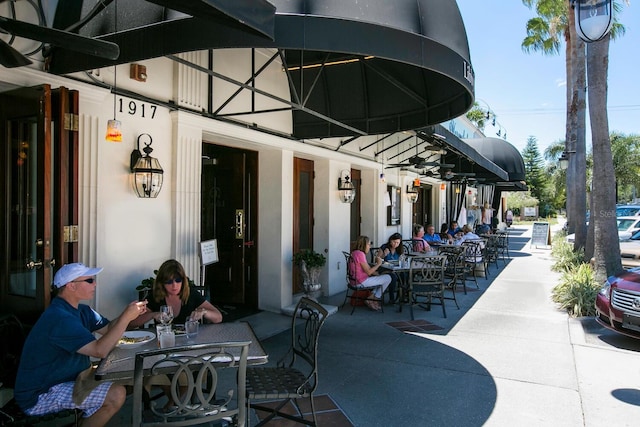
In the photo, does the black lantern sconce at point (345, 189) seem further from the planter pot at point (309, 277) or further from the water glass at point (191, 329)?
the water glass at point (191, 329)

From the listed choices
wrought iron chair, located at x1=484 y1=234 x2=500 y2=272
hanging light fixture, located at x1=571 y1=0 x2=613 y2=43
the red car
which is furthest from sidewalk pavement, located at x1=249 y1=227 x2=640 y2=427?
wrought iron chair, located at x1=484 y1=234 x2=500 y2=272

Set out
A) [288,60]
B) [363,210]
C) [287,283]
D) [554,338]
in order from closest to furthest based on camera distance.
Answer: [554,338], [288,60], [287,283], [363,210]

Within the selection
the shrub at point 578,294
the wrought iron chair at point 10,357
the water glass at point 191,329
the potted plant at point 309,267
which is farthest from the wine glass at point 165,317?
the shrub at point 578,294

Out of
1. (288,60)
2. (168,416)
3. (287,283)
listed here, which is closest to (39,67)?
(168,416)

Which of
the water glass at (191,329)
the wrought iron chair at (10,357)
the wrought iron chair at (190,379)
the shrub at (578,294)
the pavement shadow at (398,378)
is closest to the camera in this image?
the wrought iron chair at (190,379)

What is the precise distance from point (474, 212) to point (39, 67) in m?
21.7

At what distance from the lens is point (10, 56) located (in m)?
2.52

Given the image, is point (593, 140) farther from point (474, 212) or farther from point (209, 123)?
point (474, 212)

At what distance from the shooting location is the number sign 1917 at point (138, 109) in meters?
4.23

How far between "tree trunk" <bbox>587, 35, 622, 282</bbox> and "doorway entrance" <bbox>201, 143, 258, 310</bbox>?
6.12 metres

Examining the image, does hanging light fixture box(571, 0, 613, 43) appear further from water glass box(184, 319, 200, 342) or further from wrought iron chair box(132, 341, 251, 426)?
water glass box(184, 319, 200, 342)

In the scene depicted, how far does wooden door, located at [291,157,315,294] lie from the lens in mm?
7527

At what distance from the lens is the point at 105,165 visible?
406cm

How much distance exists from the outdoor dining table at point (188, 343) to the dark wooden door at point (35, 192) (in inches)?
41.9
